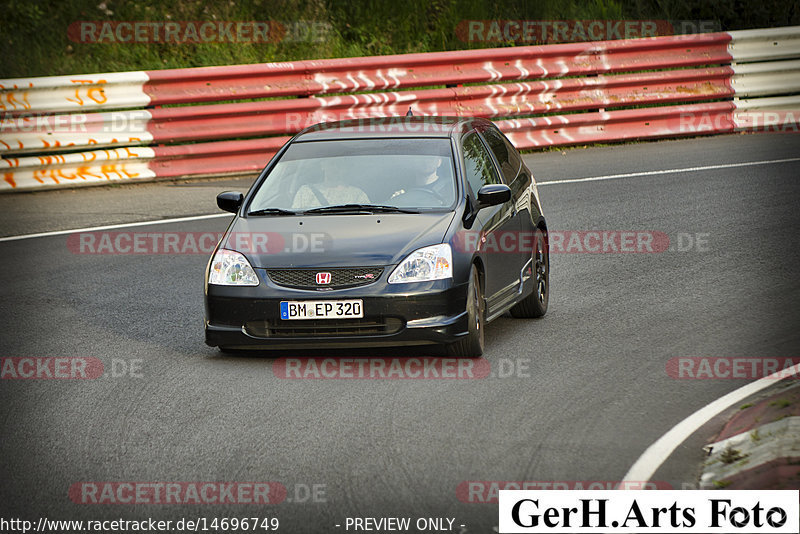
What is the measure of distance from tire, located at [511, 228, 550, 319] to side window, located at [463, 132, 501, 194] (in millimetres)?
721

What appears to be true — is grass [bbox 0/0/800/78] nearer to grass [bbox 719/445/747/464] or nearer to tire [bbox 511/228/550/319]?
tire [bbox 511/228/550/319]

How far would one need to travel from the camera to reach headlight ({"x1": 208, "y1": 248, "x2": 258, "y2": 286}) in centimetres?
850

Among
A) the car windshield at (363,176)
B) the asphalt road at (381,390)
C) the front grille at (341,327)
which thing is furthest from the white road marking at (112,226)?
the front grille at (341,327)

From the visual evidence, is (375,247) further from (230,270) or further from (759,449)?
(759,449)

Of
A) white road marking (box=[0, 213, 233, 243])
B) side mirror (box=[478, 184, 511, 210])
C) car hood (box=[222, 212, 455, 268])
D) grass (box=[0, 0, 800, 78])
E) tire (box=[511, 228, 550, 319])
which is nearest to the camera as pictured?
car hood (box=[222, 212, 455, 268])

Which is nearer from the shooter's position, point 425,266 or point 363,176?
point 425,266

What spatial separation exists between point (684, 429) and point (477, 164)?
3495mm

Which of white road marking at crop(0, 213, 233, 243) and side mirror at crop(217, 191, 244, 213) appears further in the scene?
white road marking at crop(0, 213, 233, 243)

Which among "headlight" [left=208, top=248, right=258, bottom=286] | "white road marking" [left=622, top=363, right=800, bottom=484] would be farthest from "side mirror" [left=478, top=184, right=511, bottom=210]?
"white road marking" [left=622, top=363, right=800, bottom=484]

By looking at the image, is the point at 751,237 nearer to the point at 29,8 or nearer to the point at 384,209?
the point at 384,209

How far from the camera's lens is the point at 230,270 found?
8586mm

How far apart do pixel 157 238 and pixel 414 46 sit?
9.75 m

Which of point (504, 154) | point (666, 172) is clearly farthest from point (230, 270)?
point (666, 172)

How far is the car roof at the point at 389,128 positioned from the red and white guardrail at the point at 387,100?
6718mm
